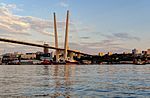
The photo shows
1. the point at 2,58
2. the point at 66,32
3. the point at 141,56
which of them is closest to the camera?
the point at 66,32

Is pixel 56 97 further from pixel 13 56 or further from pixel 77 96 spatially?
pixel 13 56

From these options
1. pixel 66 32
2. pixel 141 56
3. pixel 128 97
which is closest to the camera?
pixel 128 97

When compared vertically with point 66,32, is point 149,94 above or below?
below

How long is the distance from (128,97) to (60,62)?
4248 inches

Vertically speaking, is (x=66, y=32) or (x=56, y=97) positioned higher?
(x=66, y=32)

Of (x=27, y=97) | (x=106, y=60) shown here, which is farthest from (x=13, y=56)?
(x=27, y=97)

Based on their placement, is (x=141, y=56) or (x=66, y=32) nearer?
(x=66, y=32)

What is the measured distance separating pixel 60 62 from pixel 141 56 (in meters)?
55.4

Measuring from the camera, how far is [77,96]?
15805 millimetres

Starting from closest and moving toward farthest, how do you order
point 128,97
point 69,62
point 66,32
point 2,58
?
point 128,97, point 66,32, point 69,62, point 2,58

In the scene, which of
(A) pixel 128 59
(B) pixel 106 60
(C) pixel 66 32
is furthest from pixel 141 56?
(C) pixel 66 32

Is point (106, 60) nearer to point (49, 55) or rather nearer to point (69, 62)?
point (49, 55)

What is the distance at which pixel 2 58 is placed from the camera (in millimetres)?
179875

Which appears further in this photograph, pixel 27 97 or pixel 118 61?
pixel 118 61
